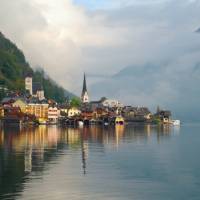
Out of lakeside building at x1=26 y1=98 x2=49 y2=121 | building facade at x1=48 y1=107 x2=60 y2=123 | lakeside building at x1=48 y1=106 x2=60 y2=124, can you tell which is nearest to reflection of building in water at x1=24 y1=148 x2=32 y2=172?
lakeside building at x1=26 y1=98 x2=49 y2=121

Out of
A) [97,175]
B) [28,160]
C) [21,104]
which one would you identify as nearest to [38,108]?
[21,104]

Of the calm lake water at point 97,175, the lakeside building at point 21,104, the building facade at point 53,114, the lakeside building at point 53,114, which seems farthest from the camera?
the lakeside building at point 53,114

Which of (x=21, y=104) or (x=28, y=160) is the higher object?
(x=21, y=104)

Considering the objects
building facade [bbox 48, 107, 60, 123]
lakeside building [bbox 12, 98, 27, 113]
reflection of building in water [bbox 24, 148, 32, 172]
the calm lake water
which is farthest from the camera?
building facade [bbox 48, 107, 60, 123]

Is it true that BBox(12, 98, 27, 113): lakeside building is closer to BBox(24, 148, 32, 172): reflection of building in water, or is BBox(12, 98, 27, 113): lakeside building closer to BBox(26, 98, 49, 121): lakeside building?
BBox(26, 98, 49, 121): lakeside building

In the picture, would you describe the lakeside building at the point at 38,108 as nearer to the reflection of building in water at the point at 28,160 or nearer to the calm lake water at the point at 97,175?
the reflection of building in water at the point at 28,160

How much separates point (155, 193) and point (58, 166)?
12.6 m

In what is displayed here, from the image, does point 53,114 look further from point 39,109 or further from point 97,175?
point 97,175

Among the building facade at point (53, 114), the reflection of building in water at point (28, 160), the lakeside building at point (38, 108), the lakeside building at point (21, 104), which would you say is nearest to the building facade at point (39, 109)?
the lakeside building at point (38, 108)

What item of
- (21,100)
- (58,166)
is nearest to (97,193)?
(58,166)

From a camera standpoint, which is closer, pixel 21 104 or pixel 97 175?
pixel 97 175

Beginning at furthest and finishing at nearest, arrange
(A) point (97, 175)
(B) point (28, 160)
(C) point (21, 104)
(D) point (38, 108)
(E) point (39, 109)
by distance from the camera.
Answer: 1. (E) point (39, 109)
2. (D) point (38, 108)
3. (C) point (21, 104)
4. (B) point (28, 160)
5. (A) point (97, 175)

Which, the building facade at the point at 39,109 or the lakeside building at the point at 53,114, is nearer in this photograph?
the building facade at the point at 39,109

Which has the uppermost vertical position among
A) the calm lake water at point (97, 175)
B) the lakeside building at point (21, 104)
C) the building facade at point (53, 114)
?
the lakeside building at point (21, 104)
